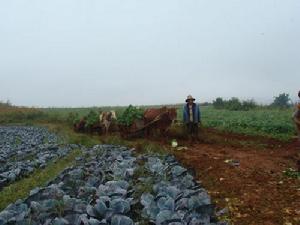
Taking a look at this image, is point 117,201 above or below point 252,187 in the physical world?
above

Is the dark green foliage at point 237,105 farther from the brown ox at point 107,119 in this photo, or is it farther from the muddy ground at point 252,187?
the muddy ground at point 252,187

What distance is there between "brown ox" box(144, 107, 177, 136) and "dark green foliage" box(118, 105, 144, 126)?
1.61 feet

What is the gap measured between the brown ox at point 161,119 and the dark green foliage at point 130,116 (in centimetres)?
49

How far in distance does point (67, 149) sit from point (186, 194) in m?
7.36

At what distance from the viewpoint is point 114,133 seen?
55.2 ft

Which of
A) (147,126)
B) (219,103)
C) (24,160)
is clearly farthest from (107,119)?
(219,103)

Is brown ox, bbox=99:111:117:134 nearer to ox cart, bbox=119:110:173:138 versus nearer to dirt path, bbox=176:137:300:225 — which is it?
ox cart, bbox=119:110:173:138

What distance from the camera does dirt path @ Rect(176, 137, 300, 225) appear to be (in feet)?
17.9

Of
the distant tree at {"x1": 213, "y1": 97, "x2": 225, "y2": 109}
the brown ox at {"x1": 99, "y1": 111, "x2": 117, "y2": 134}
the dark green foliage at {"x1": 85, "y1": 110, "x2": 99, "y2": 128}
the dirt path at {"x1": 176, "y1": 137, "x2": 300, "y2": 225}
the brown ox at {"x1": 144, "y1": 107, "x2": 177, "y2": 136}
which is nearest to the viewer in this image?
the dirt path at {"x1": 176, "y1": 137, "x2": 300, "y2": 225}

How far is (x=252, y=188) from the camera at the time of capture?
675 cm

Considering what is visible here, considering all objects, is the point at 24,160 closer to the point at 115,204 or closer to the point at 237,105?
the point at 115,204

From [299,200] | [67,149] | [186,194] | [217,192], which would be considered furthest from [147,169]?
[67,149]

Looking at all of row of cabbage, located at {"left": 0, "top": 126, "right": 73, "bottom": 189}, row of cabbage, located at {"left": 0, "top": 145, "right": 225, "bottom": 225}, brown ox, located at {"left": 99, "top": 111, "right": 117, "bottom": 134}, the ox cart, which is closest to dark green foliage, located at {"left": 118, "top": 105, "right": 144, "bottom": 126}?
the ox cart

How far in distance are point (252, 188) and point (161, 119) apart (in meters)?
8.25
